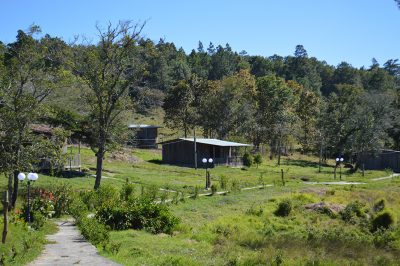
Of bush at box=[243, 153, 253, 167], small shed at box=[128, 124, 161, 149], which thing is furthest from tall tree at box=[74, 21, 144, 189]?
small shed at box=[128, 124, 161, 149]

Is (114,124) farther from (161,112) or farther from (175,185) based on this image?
(161,112)

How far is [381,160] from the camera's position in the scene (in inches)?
2709

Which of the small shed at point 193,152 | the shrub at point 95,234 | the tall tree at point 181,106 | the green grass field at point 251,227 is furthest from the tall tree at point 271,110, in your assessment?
the shrub at point 95,234

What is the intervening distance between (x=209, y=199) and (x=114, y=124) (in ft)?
35.8

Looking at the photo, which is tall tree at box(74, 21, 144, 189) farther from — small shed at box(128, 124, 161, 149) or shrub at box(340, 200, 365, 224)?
small shed at box(128, 124, 161, 149)

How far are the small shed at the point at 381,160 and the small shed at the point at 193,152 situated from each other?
57.9 feet

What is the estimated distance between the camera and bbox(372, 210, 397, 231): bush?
31.2m

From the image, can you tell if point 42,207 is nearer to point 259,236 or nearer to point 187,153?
point 259,236

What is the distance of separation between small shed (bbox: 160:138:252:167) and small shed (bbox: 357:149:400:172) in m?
17.6

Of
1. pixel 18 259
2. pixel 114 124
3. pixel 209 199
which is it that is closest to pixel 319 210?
pixel 209 199

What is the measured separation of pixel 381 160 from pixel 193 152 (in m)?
26.5

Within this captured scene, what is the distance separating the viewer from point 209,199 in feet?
113

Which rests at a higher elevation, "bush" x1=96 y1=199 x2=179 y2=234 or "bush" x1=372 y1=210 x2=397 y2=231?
"bush" x1=96 y1=199 x2=179 y2=234

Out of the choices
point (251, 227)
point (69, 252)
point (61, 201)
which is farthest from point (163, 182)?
point (69, 252)
